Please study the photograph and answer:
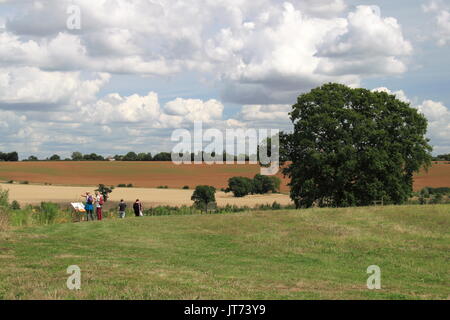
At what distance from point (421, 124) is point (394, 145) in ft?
14.8

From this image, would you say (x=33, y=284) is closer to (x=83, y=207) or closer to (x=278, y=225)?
(x=278, y=225)

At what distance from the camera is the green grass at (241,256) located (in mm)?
12969

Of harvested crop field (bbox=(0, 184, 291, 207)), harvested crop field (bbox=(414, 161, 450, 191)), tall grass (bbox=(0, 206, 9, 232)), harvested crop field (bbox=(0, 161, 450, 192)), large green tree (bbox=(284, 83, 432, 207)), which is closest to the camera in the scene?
tall grass (bbox=(0, 206, 9, 232))

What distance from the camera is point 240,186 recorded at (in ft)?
277

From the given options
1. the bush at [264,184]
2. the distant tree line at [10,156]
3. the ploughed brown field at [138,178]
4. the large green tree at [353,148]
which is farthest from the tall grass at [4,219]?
the distant tree line at [10,156]

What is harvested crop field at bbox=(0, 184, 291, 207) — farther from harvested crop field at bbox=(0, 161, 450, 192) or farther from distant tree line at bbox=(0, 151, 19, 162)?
distant tree line at bbox=(0, 151, 19, 162)

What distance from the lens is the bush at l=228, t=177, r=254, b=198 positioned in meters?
84.4

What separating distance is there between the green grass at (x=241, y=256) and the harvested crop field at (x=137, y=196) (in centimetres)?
3644

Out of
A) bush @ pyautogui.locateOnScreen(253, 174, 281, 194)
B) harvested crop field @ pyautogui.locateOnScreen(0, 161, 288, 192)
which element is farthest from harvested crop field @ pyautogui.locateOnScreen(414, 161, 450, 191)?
harvested crop field @ pyautogui.locateOnScreen(0, 161, 288, 192)

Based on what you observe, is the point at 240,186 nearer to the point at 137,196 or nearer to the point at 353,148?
the point at 137,196

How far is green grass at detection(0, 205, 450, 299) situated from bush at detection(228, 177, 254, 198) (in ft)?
167

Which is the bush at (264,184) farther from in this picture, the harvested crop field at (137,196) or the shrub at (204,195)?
the shrub at (204,195)

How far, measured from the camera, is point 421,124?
5072 cm
